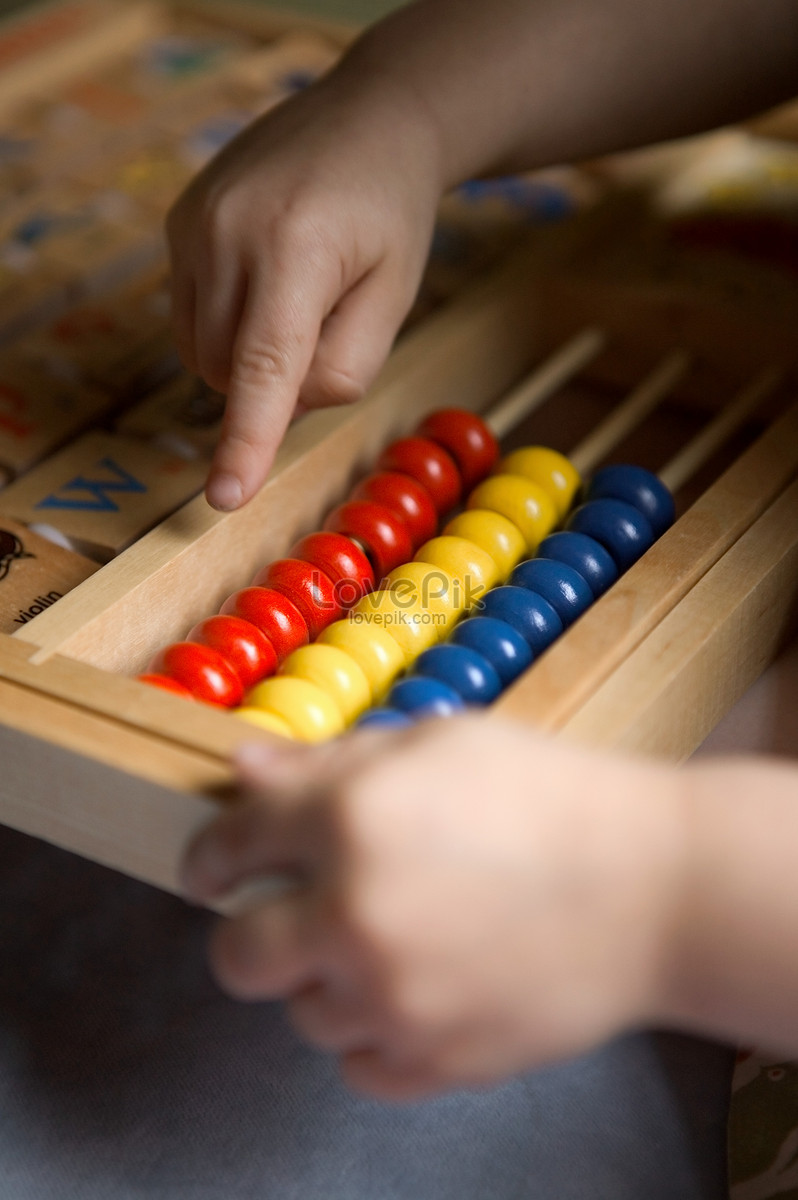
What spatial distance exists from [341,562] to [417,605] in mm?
50

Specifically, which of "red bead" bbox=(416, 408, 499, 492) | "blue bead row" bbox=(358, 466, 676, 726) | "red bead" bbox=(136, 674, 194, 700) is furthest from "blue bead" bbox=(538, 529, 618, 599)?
"red bead" bbox=(136, 674, 194, 700)

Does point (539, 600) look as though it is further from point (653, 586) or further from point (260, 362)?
point (260, 362)

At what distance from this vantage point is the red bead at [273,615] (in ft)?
1.97

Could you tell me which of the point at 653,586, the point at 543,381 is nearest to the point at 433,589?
the point at 653,586

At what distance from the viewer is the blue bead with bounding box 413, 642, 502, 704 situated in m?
0.55

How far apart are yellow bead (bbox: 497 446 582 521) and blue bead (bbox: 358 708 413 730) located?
0.21 m

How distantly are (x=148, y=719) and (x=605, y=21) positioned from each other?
0.54 metres

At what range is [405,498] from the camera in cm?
68

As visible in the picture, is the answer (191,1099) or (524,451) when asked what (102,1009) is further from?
(524,451)

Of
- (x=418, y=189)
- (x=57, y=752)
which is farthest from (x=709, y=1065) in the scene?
(x=418, y=189)

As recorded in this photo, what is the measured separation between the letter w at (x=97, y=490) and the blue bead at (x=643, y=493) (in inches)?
10.3

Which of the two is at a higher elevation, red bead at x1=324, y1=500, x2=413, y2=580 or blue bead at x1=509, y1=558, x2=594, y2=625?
blue bead at x1=509, y1=558, x2=594, y2=625

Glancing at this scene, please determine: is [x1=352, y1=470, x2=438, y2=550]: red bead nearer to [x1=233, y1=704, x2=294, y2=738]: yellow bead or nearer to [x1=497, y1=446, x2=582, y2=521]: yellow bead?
[x1=497, y1=446, x2=582, y2=521]: yellow bead

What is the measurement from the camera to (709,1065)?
62 cm
